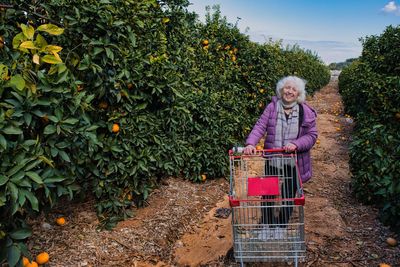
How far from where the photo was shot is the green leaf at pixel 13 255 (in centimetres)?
241

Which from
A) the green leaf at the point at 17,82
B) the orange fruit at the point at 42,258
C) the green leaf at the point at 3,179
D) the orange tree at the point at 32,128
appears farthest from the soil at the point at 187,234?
the green leaf at the point at 17,82

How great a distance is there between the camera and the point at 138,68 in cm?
353

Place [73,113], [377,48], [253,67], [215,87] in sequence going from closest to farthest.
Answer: [73,113] → [215,87] → [253,67] → [377,48]

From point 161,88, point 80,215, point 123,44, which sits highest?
point 123,44

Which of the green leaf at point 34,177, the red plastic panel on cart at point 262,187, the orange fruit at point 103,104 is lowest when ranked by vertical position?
the red plastic panel on cart at point 262,187

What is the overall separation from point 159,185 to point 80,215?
1131 millimetres

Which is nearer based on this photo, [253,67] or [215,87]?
[215,87]

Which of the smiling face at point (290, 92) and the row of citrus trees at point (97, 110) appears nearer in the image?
the row of citrus trees at point (97, 110)

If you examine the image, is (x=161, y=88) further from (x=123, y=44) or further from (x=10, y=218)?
(x=10, y=218)

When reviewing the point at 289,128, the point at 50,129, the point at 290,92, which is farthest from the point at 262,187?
the point at 50,129

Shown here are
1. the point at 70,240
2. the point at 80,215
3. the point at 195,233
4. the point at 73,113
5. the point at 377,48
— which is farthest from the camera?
the point at 377,48

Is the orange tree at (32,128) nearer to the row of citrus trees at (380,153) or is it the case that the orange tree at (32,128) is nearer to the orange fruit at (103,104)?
the orange fruit at (103,104)

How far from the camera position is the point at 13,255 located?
95.3 inches

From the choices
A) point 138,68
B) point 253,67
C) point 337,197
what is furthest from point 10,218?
point 253,67
